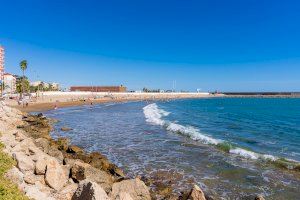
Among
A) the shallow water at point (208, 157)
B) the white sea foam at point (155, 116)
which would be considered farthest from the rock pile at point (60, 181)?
the white sea foam at point (155, 116)

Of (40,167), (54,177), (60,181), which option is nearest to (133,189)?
(60,181)

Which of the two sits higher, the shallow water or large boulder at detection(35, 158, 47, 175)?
large boulder at detection(35, 158, 47, 175)

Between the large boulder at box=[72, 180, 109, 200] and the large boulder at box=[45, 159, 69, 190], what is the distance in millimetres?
2648

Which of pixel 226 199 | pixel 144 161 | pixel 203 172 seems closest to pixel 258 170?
pixel 203 172

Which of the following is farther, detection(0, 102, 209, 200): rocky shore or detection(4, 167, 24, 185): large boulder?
detection(4, 167, 24, 185): large boulder

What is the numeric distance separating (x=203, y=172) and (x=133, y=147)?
9299mm

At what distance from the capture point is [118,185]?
42.2 ft

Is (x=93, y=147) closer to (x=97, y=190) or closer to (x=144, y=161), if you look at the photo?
(x=144, y=161)

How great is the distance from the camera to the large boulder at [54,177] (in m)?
12.3

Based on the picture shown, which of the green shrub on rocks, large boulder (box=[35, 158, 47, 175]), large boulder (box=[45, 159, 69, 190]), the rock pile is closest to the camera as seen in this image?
the green shrub on rocks

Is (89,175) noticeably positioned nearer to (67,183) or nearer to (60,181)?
(67,183)

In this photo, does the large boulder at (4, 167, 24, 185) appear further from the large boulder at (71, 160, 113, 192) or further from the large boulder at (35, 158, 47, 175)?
the large boulder at (71, 160, 113, 192)

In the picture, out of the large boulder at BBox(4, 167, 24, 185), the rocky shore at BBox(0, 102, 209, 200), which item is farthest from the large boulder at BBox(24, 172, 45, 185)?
the large boulder at BBox(4, 167, 24, 185)

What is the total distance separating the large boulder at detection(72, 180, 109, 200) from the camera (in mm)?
8710
